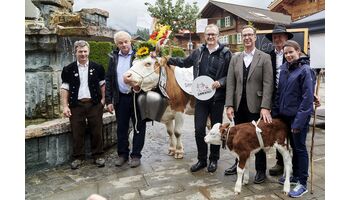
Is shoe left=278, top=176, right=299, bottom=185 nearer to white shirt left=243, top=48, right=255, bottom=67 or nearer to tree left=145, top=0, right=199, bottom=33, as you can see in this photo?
white shirt left=243, top=48, right=255, bottom=67

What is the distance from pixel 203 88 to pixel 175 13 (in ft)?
86.8

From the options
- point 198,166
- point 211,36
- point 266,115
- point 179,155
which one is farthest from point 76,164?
point 266,115

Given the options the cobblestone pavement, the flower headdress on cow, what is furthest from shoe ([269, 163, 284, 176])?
the flower headdress on cow

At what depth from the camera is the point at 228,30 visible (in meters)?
30.6

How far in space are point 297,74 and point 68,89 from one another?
3.02m

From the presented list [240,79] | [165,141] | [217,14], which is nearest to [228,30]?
[217,14]

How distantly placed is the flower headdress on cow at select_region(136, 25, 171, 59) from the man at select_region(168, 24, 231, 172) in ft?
1.78

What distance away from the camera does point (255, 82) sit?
3.79 m

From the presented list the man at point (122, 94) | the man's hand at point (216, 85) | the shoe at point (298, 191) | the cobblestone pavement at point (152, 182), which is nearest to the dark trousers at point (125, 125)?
the man at point (122, 94)

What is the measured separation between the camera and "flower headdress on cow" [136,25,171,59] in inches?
180

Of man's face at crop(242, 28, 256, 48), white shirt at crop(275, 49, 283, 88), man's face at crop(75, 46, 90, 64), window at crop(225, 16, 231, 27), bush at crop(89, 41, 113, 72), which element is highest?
window at crop(225, 16, 231, 27)

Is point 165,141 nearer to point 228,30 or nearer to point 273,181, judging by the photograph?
point 273,181

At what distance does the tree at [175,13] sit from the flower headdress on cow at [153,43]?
24.9 m

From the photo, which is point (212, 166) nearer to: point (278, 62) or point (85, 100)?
point (278, 62)
